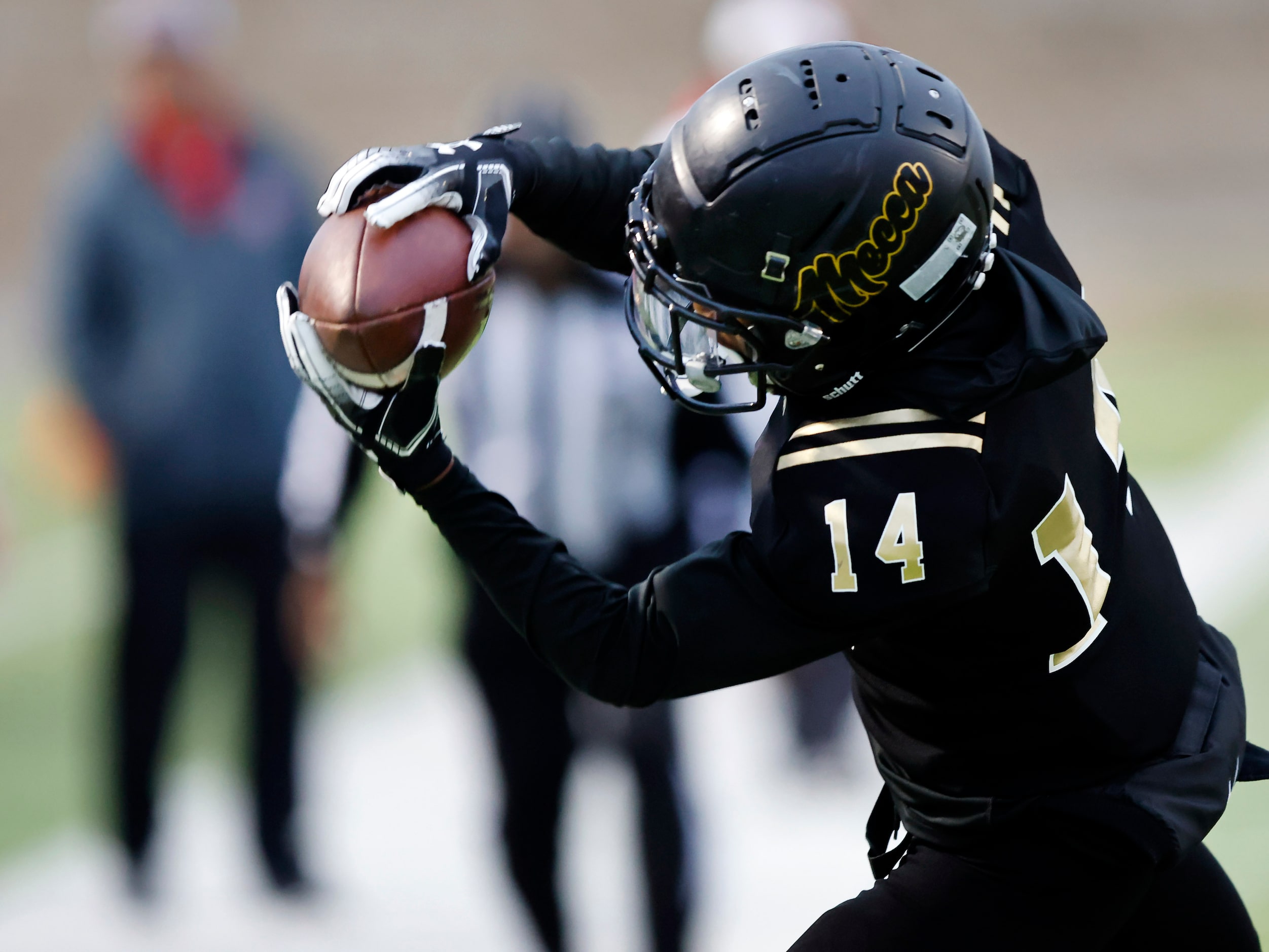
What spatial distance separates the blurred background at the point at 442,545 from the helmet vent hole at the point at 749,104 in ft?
6.03

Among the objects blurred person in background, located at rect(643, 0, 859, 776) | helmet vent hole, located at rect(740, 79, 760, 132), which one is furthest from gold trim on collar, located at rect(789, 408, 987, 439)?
blurred person in background, located at rect(643, 0, 859, 776)

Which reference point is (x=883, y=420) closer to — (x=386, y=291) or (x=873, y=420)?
(x=873, y=420)

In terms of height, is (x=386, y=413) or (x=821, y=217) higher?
(x=821, y=217)

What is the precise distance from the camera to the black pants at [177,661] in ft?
11.7

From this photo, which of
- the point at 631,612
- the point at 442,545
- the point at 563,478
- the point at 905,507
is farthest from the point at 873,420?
the point at 442,545

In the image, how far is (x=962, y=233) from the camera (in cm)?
160

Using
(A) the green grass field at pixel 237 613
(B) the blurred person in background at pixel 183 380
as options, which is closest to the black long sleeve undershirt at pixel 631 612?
(A) the green grass field at pixel 237 613

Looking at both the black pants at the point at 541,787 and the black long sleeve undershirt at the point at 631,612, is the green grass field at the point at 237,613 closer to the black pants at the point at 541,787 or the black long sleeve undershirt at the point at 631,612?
the black pants at the point at 541,787

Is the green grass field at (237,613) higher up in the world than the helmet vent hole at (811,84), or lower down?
lower down

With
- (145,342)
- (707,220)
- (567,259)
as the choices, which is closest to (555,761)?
(567,259)

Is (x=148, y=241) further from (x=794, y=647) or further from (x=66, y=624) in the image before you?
(x=794, y=647)

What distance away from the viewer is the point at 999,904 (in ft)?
5.68

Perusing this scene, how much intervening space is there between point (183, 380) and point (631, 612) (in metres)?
2.24

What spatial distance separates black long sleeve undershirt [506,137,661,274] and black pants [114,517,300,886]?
1.82 meters
